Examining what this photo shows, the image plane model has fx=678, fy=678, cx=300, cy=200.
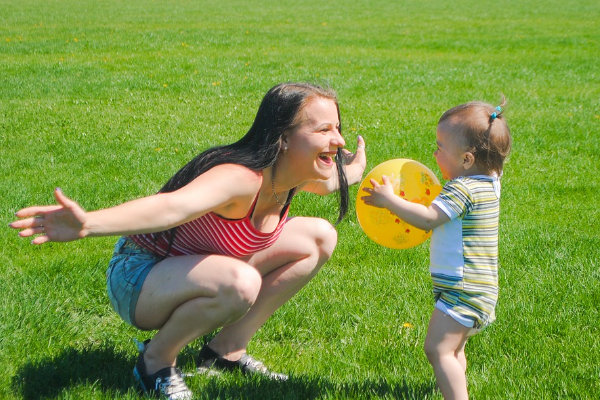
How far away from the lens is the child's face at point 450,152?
2805 mm

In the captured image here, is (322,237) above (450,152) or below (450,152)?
below

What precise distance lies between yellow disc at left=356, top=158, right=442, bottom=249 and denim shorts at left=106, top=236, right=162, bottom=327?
100 cm

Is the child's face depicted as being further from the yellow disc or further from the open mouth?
the open mouth

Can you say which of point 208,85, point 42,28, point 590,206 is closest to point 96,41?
point 42,28

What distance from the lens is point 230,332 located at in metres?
3.29

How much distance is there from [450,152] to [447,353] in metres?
0.82

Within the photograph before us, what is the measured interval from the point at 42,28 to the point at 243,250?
52.4 ft

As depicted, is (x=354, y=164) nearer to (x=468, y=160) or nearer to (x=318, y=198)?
(x=468, y=160)

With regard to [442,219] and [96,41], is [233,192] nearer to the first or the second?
[442,219]

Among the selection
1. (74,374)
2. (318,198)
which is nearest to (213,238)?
(74,374)

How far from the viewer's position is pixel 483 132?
108 inches

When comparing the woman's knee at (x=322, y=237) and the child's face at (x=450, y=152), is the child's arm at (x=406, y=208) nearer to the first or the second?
the child's face at (x=450, y=152)

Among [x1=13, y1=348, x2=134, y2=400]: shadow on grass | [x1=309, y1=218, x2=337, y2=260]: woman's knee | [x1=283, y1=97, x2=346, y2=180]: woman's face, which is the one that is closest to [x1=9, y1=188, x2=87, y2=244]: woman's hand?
[x1=13, y1=348, x2=134, y2=400]: shadow on grass

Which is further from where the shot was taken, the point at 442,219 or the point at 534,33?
the point at 534,33
